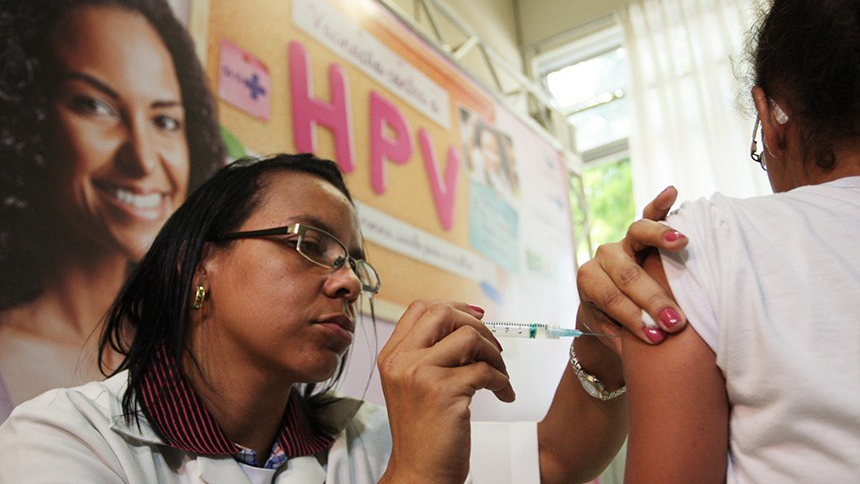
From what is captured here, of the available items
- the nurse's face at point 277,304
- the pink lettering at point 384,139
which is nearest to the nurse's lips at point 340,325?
the nurse's face at point 277,304

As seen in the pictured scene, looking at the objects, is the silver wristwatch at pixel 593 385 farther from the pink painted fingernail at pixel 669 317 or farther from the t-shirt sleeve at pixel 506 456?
the pink painted fingernail at pixel 669 317

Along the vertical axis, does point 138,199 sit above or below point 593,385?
above

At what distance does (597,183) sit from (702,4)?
3.89 feet

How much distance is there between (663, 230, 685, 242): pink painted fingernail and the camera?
67cm

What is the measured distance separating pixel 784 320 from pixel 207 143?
134cm

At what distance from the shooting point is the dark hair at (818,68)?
2.16ft

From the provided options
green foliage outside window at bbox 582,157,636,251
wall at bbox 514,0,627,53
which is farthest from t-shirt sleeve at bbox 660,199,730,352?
wall at bbox 514,0,627,53

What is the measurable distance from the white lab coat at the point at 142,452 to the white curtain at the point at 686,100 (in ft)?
9.28

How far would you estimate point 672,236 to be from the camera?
67 cm

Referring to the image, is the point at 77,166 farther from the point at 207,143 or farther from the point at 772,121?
the point at 772,121

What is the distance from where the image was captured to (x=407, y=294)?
2.07 m

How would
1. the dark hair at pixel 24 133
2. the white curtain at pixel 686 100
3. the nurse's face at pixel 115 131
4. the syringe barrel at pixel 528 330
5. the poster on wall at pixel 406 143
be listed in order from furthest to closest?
the white curtain at pixel 686 100 → the poster on wall at pixel 406 143 → the nurse's face at pixel 115 131 → the dark hair at pixel 24 133 → the syringe barrel at pixel 528 330

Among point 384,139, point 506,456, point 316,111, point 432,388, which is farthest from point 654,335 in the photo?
point 384,139

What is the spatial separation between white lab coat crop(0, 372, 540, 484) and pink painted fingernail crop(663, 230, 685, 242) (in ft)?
1.85
